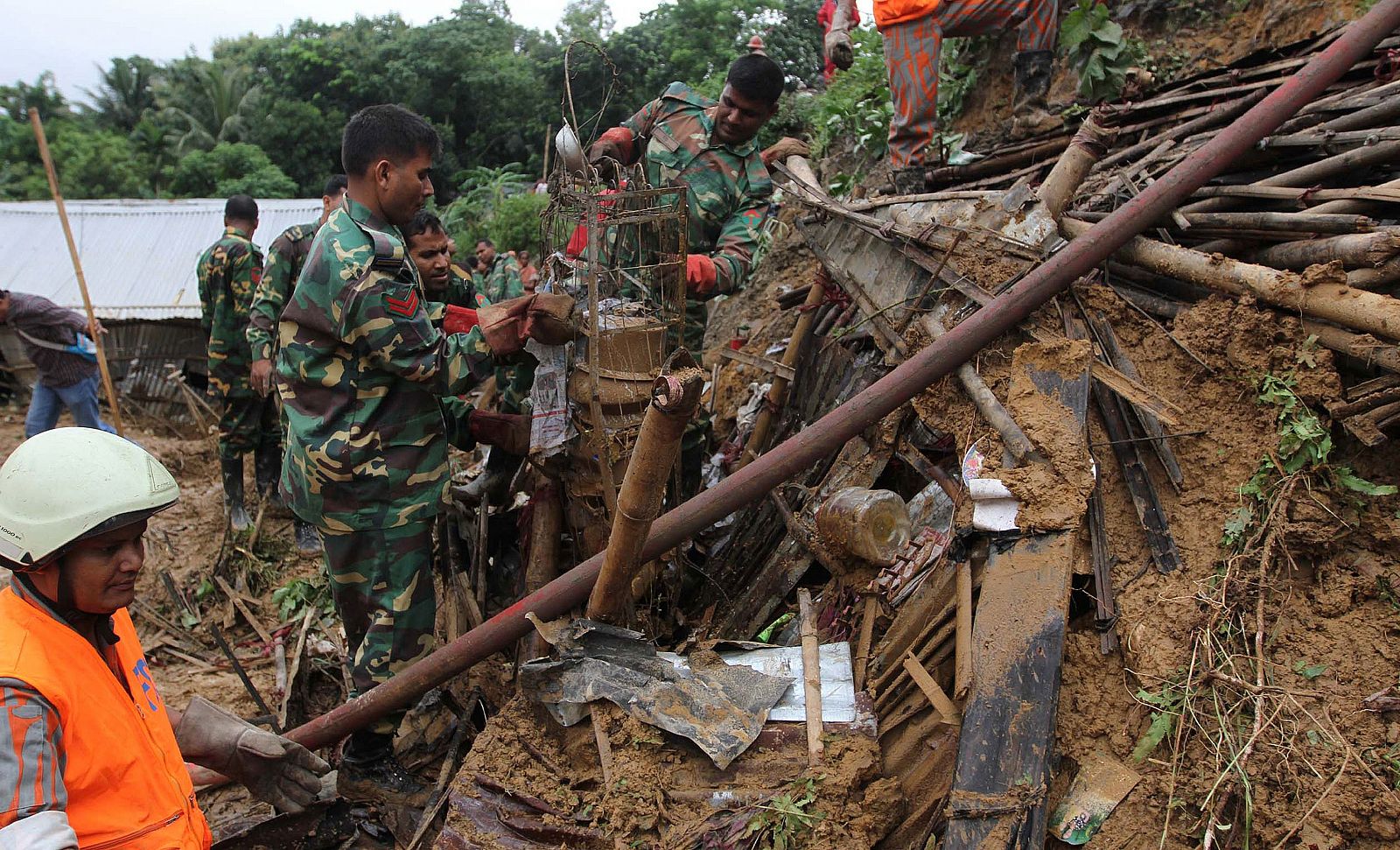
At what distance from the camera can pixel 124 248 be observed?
49.0 ft

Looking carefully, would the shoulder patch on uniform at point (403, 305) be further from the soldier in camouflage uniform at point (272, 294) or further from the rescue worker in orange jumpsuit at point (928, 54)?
the rescue worker in orange jumpsuit at point (928, 54)

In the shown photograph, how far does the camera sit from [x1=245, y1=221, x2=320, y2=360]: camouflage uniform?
236 inches

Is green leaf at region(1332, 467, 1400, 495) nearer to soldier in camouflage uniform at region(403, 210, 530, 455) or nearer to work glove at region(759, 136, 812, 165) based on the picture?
soldier in camouflage uniform at region(403, 210, 530, 455)

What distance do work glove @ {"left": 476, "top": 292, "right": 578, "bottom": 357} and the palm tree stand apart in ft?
96.9

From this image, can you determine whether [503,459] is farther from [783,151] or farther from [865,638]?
[783,151]

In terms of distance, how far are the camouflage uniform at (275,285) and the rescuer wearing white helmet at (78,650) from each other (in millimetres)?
4228

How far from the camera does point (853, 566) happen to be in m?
3.68

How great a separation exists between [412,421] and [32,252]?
51.5ft

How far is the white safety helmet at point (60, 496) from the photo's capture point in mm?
1961

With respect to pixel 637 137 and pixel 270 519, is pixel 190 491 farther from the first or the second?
pixel 637 137

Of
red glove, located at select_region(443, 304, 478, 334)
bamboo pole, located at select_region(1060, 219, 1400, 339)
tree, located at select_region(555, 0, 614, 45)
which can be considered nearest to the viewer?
bamboo pole, located at select_region(1060, 219, 1400, 339)

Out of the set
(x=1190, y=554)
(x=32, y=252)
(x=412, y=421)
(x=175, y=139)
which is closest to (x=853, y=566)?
(x=1190, y=554)

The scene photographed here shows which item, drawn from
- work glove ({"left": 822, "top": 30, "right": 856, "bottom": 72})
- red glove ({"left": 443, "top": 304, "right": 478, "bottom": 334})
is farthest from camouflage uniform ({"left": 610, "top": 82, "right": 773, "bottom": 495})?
red glove ({"left": 443, "top": 304, "right": 478, "bottom": 334})

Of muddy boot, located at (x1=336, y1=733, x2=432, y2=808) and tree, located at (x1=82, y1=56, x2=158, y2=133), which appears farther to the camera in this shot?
tree, located at (x1=82, y1=56, x2=158, y2=133)
